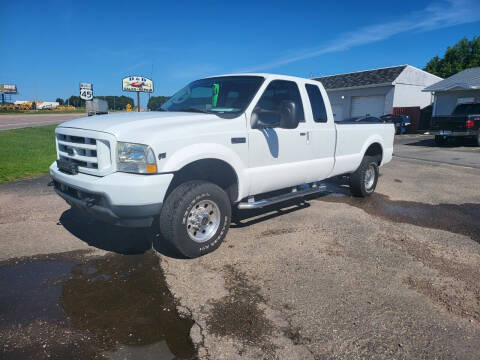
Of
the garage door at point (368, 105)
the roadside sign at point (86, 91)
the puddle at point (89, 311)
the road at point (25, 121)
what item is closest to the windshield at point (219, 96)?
the puddle at point (89, 311)

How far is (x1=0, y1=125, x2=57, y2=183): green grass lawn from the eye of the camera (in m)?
8.59

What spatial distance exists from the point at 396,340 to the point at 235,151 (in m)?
2.45

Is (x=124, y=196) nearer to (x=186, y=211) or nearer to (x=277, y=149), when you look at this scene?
(x=186, y=211)

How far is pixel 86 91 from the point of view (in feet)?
103

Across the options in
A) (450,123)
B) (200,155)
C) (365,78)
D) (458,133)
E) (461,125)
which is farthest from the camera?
(365,78)

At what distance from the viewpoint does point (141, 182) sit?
325cm

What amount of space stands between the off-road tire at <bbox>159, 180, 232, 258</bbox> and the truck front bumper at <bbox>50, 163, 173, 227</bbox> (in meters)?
0.19

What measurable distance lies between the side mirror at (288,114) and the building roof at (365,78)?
25.2 meters

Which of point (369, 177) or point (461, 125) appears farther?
point (461, 125)

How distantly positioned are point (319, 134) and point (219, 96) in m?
1.65

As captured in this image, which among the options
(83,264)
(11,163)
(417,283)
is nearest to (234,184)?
(83,264)

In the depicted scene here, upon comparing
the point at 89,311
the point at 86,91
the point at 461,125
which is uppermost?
the point at 86,91

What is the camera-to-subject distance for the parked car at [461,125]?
15875 mm

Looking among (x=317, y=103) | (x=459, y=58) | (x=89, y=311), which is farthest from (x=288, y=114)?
(x=459, y=58)
